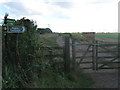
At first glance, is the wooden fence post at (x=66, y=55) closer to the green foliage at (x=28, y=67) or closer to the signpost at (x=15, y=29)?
the green foliage at (x=28, y=67)

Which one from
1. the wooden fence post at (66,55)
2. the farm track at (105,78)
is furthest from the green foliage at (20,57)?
the farm track at (105,78)

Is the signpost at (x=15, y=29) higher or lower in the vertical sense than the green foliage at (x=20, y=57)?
higher

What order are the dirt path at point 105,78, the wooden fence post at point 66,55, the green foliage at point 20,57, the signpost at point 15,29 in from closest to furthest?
the green foliage at point 20,57 → the signpost at point 15,29 → the dirt path at point 105,78 → the wooden fence post at point 66,55

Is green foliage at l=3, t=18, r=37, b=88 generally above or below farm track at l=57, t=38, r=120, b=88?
above

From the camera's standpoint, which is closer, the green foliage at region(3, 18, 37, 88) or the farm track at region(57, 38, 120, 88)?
the green foliage at region(3, 18, 37, 88)

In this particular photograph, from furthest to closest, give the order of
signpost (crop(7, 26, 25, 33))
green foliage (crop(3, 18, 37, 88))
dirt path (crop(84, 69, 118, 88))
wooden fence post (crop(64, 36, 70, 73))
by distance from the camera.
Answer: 1. wooden fence post (crop(64, 36, 70, 73))
2. dirt path (crop(84, 69, 118, 88))
3. signpost (crop(7, 26, 25, 33))
4. green foliage (crop(3, 18, 37, 88))

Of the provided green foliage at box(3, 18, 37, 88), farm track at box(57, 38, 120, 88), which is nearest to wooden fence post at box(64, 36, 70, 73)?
farm track at box(57, 38, 120, 88)

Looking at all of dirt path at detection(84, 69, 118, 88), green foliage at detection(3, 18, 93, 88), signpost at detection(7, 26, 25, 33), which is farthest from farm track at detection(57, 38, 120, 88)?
signpost at detection(7, 26, 25, 33)

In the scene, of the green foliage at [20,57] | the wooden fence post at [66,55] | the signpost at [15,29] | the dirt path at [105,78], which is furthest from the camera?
the wooden fence post at [66,55]

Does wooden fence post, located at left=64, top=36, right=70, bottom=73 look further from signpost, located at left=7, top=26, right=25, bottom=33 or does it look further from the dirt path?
signpost, located at left=7, top=26, right=25, bottom=33

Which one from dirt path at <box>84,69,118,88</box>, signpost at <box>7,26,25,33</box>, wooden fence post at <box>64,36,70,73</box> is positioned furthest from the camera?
wooden fence post at <box>64,36,70,73</box>

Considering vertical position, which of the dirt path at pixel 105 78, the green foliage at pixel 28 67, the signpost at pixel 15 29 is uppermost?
the signpost at pixel 15 29

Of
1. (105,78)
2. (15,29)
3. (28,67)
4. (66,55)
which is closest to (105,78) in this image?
(105,78)

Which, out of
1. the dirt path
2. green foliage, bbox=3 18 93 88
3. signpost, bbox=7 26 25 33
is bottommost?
the dirt path
